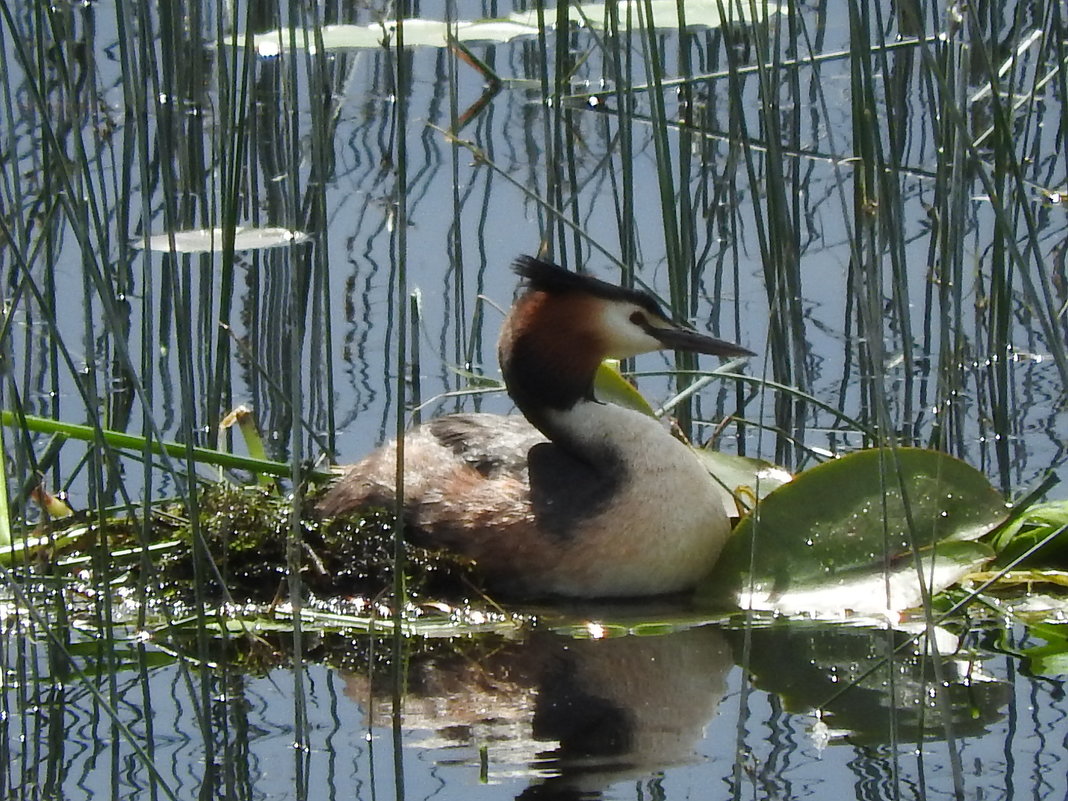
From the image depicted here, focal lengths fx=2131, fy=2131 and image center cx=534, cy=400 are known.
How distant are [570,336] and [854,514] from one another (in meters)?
0.85

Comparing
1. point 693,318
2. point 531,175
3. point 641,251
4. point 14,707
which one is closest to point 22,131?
point 531,175

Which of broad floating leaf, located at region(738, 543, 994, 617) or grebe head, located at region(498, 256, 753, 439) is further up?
grebe head, located at region(498, 256, 753, 439)

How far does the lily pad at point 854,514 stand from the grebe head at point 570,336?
450 mm

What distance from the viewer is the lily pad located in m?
4.91

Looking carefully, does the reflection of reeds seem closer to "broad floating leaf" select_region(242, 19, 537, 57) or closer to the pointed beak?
the pointed beak

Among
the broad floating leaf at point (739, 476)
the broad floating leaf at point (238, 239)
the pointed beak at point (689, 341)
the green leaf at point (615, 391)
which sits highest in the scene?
the broad floating leaf at point (238, 239)

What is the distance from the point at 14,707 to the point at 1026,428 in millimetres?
3014

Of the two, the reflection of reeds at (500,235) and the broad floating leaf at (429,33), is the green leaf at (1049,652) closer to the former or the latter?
the reflection of reeds at (500,235)

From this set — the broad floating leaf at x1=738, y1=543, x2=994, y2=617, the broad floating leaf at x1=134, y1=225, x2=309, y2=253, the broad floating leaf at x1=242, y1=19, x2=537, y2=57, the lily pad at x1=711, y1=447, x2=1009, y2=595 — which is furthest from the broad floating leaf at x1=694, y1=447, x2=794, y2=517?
the broad floating leaf at x1=242, y1=19, x2=537, y2=57

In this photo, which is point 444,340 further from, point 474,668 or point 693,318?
point 474,668

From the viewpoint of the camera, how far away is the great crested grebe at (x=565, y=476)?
505cm

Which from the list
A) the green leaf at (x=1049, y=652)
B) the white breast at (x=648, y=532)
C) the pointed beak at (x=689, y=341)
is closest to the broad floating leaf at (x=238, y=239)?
the pointed beak at (x=689, y=341)

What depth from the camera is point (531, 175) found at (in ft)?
24.7

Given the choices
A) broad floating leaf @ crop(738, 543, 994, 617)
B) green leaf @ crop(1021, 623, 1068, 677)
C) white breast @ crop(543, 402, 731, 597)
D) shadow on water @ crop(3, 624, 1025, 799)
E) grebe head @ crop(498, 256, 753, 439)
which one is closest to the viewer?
shadow on water @ crop(3, 624, 1025, 799)
